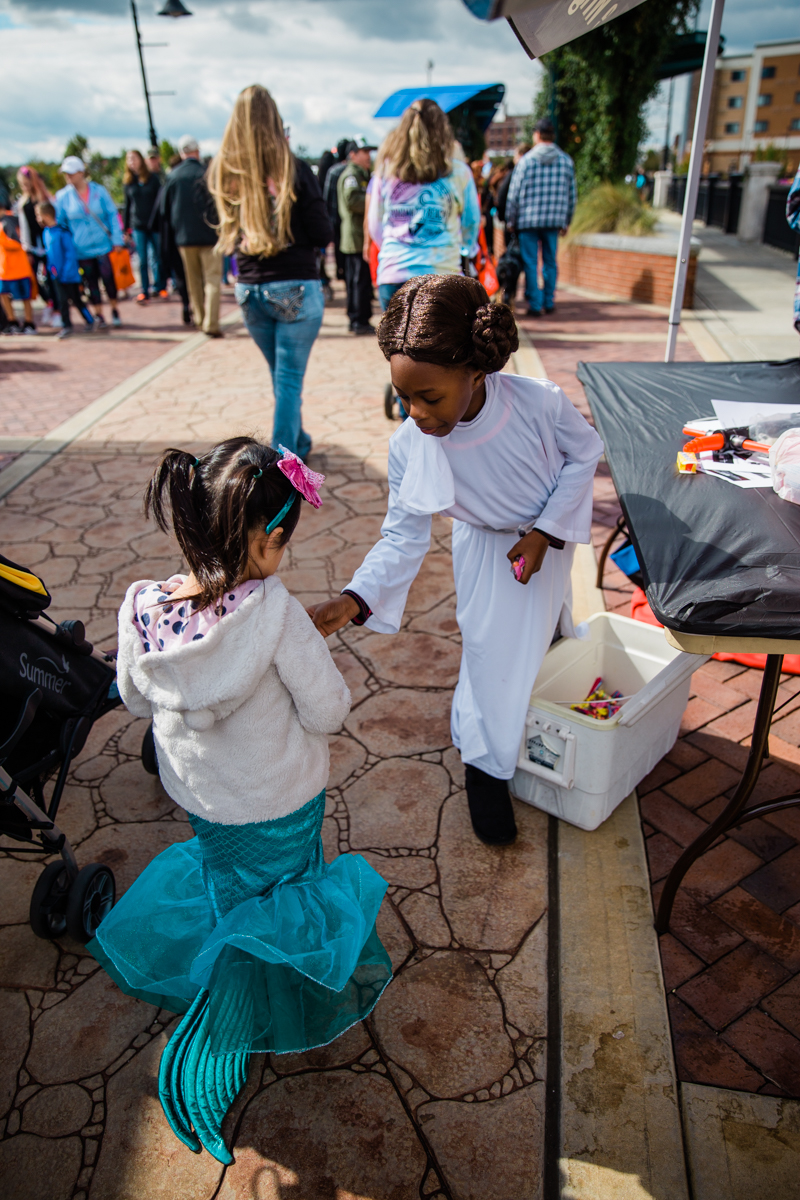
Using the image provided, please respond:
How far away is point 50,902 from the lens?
214 cm

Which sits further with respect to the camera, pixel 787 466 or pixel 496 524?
pixel 496 524

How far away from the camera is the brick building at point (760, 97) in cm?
7000

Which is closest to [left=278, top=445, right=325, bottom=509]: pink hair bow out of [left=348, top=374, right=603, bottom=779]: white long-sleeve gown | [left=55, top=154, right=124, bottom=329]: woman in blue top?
[left=348, top=374, right=603, bottom=779]: white long-sleeve gown

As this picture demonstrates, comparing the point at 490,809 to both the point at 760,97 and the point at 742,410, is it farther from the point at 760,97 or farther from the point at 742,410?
the point at 760,97

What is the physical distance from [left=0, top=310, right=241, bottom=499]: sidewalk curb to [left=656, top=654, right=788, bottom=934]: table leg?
4747 millimetres

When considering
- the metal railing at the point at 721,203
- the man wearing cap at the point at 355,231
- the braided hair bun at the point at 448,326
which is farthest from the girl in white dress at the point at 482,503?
the metal railing at the point at 721,203

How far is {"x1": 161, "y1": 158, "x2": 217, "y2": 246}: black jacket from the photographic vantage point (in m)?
8.41

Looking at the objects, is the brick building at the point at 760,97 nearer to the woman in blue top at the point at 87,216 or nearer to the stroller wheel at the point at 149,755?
the woman in blue top at the point at 87,216

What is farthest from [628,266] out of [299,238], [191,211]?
[299,238]

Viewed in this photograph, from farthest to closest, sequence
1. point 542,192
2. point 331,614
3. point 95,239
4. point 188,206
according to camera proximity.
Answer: point 95,239
point 542,192
point 188,206
point 331,614

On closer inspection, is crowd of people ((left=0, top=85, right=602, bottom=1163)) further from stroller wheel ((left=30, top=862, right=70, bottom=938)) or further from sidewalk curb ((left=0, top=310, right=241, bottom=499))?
sidewalk curb ((left=0, top=310, right=241, bottom=499))

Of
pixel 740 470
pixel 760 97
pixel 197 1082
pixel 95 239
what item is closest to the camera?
pixel 197 1082

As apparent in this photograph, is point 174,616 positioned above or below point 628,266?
below

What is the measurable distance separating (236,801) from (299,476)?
71cm
